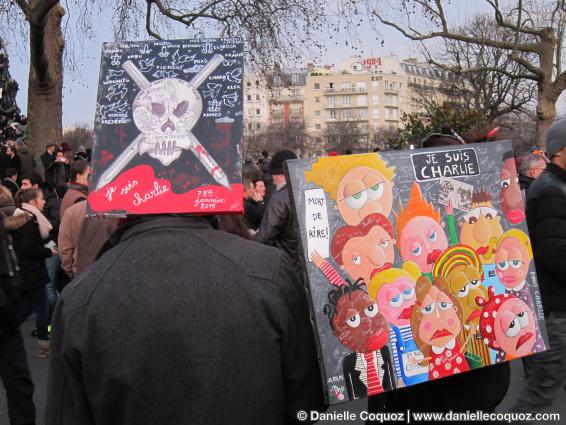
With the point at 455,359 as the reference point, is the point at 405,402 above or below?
below

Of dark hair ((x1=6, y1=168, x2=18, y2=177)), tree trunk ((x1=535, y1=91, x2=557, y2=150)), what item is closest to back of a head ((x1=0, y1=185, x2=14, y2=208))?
dark hair ((x1=6, y1=168, x2=18, y2=177))

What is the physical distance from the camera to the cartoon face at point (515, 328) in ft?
9.73

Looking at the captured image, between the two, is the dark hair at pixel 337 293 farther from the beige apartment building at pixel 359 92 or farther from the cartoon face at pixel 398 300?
the beige apartment building at pixel 359 92

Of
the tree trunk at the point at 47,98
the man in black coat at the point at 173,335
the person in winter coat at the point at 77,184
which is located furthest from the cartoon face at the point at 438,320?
the tree trunk at the point at 47,98

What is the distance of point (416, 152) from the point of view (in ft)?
9.49

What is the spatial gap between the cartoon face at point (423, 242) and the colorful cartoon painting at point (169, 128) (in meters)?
0.95

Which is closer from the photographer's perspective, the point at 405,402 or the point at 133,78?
the point at 133,78

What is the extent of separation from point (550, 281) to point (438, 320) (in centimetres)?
136

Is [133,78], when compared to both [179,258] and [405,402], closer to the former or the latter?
[179,258]

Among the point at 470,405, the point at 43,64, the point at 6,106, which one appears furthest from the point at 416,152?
the point at 6,106

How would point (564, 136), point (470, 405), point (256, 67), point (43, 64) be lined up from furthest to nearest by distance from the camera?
point (256, 67), point (43, 64), point (564, 136), point (470, 405)

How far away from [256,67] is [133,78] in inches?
610

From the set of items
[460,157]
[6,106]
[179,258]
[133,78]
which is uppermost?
[6,106]

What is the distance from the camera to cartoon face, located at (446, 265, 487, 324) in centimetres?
288
